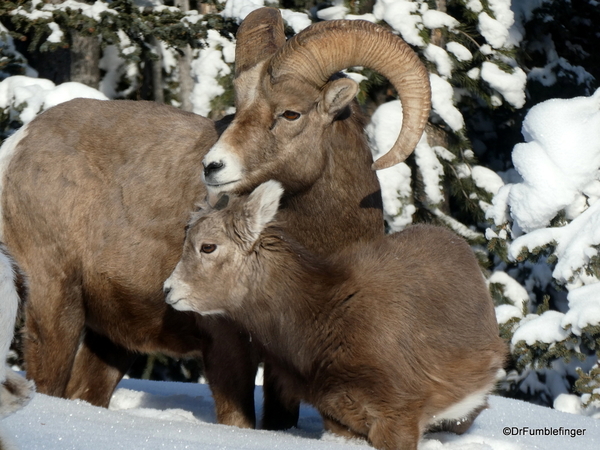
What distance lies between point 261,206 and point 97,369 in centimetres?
280

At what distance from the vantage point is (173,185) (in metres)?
7.01

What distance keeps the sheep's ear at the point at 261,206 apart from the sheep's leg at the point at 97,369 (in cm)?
251

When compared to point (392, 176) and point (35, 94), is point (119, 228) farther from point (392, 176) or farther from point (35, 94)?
point (392, 176)

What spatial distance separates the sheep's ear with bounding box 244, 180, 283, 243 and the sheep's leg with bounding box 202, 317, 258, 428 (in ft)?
2.84

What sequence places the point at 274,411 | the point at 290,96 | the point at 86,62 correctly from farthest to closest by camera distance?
the point at 86,62, the point at 274,411, the point at 290,96

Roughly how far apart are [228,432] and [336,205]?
1.83m

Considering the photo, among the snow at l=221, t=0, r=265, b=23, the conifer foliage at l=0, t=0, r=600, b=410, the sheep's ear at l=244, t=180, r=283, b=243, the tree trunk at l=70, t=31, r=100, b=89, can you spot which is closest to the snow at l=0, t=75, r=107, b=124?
the conifer foliage at l=0, t=0, r=600, b=410

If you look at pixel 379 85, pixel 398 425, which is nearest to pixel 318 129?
pixel 398 425

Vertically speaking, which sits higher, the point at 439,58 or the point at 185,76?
the point at 439,58

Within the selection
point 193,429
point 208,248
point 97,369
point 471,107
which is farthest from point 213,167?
point 471,107

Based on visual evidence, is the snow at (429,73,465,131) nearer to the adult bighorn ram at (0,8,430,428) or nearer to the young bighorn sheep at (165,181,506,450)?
the adult bighorn ram at (0,8,430,428)

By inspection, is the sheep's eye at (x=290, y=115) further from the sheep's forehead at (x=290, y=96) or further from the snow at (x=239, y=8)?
the snow at (x=239, y=8)

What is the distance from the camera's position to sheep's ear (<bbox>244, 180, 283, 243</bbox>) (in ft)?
19.9

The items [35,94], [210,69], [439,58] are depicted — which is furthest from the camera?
[210,69]
